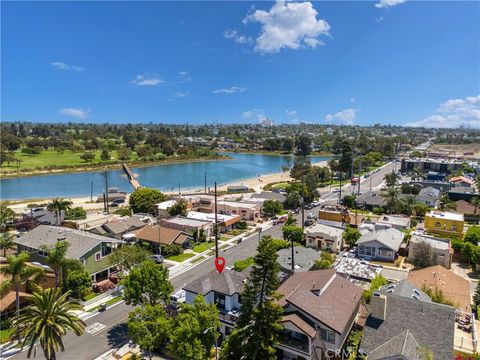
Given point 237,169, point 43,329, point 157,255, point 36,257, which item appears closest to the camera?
point 43,329

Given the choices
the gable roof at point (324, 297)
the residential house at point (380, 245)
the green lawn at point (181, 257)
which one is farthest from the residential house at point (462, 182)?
the gable roof at point (324, 297)

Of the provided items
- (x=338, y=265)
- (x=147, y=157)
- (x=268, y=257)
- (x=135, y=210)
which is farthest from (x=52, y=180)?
(x=268, y=257)

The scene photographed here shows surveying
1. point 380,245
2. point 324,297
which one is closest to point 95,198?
point 380,245

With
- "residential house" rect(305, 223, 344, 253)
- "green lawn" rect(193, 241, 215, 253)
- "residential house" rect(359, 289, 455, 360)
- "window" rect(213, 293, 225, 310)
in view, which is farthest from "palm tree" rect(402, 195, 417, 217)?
"window" rect(213, 293, 225, 310)

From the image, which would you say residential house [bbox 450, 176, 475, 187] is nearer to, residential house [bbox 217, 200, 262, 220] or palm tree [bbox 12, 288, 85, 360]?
residential house [bbox 217, 200, 262, 220]

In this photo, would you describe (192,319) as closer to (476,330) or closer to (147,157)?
(476,330)
